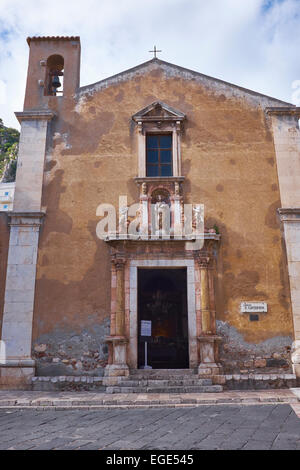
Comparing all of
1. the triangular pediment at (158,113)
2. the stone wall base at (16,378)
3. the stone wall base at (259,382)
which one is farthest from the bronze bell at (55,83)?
the stone wall base at (259,382)

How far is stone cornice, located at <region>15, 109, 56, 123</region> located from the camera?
40.8ft

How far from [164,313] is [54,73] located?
9216mm

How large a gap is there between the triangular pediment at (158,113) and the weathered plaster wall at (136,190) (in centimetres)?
32

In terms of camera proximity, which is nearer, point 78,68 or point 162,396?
point 162,396

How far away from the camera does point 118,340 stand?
33.7ft

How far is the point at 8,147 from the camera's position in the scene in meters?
62.3

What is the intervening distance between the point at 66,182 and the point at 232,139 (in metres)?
5.16

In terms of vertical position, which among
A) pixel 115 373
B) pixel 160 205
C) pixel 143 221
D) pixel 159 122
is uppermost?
pixel 159 122

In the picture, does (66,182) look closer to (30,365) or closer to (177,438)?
(30,365)

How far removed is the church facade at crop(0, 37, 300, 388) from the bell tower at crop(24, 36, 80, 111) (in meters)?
0.04

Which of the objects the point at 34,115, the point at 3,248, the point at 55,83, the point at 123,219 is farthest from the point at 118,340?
the point at 55,83

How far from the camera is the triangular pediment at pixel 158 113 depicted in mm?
12258

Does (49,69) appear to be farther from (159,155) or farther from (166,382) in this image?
(166,382)
